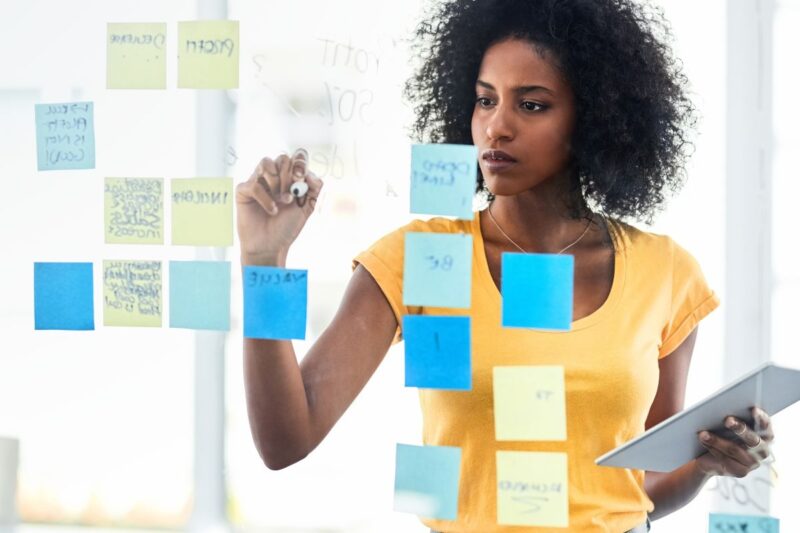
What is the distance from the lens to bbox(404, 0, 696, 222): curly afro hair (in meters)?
1.09

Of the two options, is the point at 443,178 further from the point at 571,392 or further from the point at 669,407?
the point at 669,407

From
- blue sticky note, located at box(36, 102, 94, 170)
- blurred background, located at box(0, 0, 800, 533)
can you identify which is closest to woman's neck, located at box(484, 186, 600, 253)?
blurred background, located at box(0, 0, 800, 533)

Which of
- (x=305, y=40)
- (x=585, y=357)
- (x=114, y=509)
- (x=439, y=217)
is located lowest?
(x=114, y=509)

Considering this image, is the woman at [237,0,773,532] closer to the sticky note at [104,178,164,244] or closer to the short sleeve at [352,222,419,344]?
the short sleeve at [352,222,419,344]

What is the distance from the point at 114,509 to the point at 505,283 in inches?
48.4

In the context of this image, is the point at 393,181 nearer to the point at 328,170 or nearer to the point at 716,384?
the point at 328,170

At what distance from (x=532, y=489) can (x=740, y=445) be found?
0.24m

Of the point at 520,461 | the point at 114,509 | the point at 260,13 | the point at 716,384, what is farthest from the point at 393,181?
the point at 114,509

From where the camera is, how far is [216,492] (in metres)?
1.59

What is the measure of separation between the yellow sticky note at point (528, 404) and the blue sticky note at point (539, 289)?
6 centimetres

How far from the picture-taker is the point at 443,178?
1092mm

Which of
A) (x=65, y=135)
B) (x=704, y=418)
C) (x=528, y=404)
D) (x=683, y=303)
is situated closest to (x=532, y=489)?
(x=528, y=404)

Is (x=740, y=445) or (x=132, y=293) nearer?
(x=740, y=445)

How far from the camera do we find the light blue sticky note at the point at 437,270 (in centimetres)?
110
